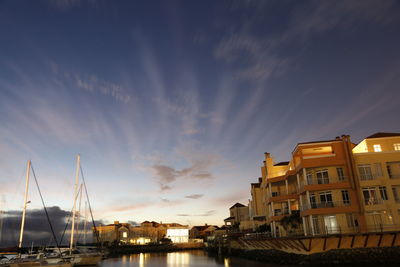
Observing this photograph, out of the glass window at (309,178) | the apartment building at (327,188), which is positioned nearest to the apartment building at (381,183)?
the apartment building at (327,188)

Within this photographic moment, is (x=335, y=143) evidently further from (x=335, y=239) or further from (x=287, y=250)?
(x=287, y=250)

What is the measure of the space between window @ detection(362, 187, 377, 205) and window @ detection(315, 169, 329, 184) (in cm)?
489

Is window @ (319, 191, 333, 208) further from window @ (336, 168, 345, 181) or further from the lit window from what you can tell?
the lit window

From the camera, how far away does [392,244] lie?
129 ft

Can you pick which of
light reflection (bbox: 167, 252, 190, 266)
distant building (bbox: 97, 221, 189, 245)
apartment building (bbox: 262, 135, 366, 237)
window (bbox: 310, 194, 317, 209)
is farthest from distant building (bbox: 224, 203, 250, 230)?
window (bbox: 310, 194, 317, 209)

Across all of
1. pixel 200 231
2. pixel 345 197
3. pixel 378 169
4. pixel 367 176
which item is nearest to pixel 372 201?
pixel 345 197

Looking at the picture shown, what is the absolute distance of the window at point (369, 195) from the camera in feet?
138

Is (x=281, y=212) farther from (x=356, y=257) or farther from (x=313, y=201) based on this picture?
(x=356, y=257)

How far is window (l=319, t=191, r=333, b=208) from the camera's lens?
43000 millimetres

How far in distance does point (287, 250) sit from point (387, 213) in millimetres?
14414

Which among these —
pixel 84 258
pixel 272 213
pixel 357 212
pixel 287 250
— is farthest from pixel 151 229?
pixel 357 212

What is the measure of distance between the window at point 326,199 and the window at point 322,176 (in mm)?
1546

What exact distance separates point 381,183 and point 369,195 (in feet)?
7.44

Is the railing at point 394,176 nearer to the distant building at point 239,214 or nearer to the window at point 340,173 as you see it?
the window at point 340,173
